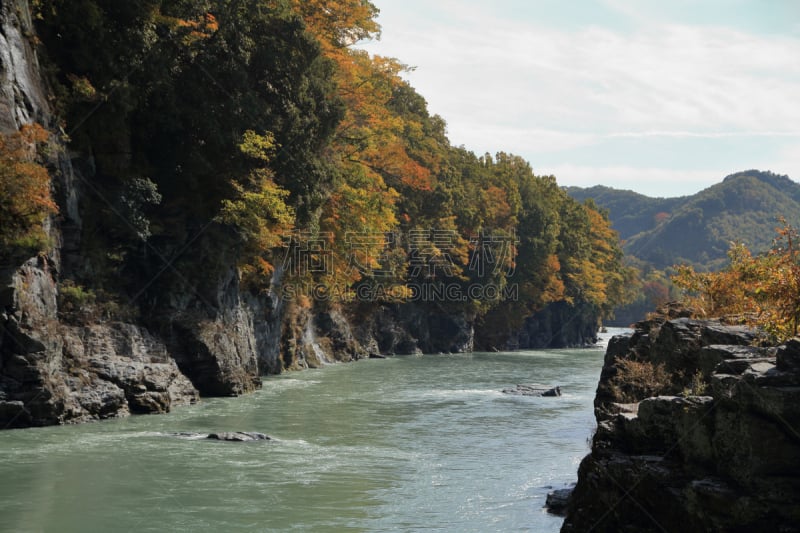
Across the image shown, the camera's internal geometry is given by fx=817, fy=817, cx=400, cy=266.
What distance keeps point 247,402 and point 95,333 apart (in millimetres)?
5726

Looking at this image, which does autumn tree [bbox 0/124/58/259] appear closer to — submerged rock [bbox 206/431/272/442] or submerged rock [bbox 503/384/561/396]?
submerged rock [bbox 206/431/272/442]

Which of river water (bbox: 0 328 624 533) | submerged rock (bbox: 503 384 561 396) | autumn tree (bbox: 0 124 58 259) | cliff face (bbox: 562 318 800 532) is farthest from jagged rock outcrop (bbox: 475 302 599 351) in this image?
cliff face (bbox: 562 318 800 532)

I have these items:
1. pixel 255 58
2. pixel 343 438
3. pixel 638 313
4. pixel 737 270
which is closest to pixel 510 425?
pixel 343 438

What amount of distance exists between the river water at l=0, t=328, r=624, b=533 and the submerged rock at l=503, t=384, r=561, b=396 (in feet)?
9.07

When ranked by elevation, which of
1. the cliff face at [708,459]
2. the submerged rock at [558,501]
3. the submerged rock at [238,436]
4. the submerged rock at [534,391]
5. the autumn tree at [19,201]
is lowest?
the submerged rock at [534,391]

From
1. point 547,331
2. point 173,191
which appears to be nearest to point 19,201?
point 173,191

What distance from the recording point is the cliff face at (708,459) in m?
9.21

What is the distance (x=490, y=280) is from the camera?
68.2 m

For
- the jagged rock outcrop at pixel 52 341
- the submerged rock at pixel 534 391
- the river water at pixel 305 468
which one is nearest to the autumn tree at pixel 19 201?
the jagged rock outcrop at pixel 52 341

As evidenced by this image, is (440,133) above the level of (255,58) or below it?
above

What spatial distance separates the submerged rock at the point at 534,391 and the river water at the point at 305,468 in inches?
A: 109

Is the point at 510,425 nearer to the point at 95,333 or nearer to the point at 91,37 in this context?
the point at 95,333

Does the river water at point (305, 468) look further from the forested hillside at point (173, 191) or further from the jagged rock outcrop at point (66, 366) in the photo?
the forested hillside at point (173, 191)

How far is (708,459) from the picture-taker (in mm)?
9977
